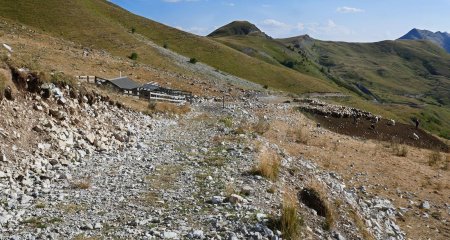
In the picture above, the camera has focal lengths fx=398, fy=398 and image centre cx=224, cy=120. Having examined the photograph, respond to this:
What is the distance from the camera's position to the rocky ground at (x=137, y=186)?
1176cm

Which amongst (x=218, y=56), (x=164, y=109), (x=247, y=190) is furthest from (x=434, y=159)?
(x=218, y=56)

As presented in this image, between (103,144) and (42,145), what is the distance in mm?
3767

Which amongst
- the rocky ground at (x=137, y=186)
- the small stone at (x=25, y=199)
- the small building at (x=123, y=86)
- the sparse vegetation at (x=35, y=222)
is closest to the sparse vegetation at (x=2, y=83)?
the rocky ground at (x=137, y=186)

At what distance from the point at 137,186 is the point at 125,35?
94.2m

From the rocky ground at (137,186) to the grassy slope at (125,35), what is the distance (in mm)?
65984

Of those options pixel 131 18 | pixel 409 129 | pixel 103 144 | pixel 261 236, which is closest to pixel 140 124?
pixel 103 144

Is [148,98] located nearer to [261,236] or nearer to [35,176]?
[35,176]

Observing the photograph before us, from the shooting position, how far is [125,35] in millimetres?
103438

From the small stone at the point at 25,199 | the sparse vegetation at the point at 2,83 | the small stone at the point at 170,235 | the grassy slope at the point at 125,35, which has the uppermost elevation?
the grassy slope at the point at 125,35

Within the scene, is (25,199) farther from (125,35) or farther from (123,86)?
(125,35)

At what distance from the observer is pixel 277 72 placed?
416ft

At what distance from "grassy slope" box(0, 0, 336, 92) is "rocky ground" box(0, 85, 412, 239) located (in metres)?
66.0

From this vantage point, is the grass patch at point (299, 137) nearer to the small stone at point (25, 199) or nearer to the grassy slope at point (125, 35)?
the small stone at point (25, 199)

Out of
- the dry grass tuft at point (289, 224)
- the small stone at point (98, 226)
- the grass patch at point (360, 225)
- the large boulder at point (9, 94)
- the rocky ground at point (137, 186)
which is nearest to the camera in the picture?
the small stone at point (98, 226)
